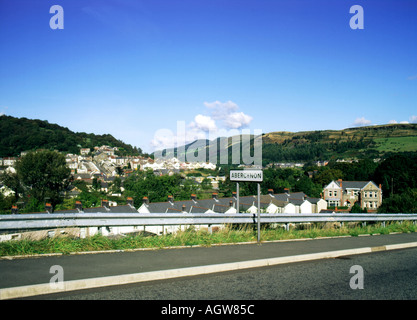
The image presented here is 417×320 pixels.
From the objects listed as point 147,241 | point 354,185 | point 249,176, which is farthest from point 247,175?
point 354,185

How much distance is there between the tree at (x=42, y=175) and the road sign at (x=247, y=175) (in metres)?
73.5

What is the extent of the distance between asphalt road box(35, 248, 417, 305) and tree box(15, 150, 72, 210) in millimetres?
76538

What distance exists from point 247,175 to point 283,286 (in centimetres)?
463

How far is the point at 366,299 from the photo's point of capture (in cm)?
509

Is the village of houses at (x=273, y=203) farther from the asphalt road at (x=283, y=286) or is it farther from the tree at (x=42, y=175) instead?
the tree at (x=42, y=175)

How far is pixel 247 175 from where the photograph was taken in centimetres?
994

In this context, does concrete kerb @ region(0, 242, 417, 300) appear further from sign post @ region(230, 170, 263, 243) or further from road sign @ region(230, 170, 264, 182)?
road sign @ region(230, 170, 264, 182)

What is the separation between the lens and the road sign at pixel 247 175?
9531 mm

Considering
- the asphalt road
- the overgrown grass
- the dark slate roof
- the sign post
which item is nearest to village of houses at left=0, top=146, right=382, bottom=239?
the dark slate roof

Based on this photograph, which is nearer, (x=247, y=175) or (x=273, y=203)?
(x=247, y=175)

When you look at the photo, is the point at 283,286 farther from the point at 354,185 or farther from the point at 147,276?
the point at 354,185

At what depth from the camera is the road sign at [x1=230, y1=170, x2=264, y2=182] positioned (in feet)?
31.3
